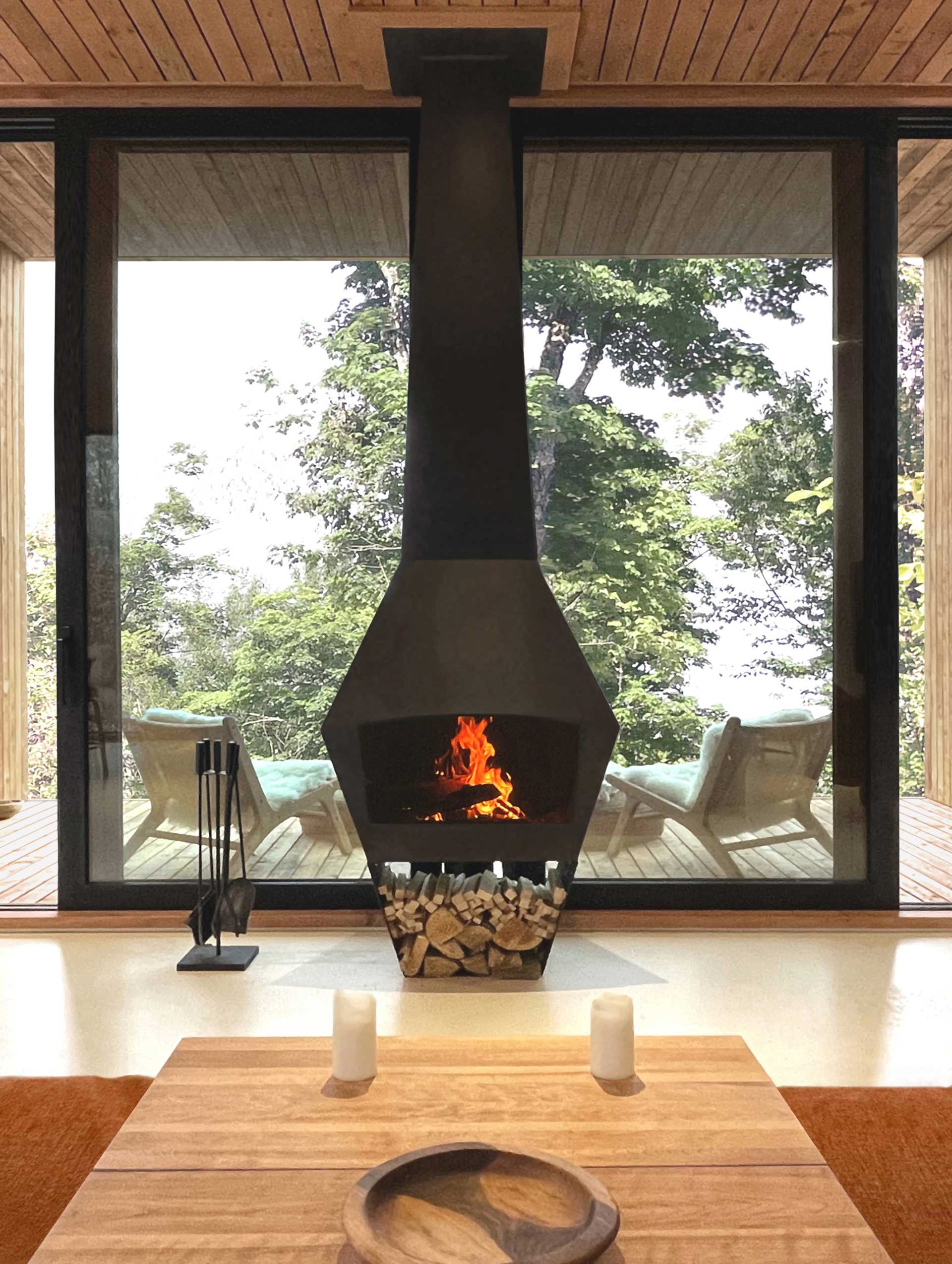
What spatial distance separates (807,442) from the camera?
3.74 m

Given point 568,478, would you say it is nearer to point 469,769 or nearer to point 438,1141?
point 469,769

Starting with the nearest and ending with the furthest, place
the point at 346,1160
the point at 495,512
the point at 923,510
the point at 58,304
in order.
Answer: the point at 346,1160, the point at 495,512, the point at 58,304, the point at 923,510

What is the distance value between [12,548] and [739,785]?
363 centimetres

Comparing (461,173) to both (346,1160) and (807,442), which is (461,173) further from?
(346,1160)

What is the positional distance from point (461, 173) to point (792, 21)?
1111 mm

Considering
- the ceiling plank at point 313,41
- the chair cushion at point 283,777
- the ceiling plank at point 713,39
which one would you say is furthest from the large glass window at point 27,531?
the ceiling plank at point 713,39

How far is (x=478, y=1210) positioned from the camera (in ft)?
4.32

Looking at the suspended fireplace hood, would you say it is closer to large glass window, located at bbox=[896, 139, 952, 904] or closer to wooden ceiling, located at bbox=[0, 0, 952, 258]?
wooden ceiling, located at bbox=[0, 0, 952, 258]

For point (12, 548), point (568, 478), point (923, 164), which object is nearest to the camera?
point (568, 478)

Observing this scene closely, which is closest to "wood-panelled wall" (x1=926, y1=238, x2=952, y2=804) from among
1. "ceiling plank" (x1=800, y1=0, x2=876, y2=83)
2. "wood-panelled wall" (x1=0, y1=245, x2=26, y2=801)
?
"ceiling plank" (x1=800, y1=0, x2=876, y2=83)

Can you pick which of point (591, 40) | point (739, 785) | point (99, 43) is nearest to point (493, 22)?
point (591, 40)

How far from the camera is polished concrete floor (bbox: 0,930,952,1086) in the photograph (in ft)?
8.64

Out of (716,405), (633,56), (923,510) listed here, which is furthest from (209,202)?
(923,510)

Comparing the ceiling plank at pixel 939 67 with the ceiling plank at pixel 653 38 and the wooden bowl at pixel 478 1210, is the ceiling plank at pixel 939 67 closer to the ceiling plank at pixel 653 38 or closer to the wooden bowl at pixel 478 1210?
the ceiling plank at pixel 653 38
